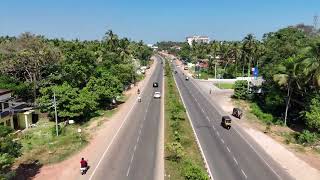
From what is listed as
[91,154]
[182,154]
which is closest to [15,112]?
[91,154]

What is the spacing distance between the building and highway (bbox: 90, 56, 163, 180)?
14871 mm

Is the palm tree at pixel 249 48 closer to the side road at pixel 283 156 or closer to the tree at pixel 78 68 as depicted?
the side road at pixel 283 156

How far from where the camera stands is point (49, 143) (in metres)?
46.9

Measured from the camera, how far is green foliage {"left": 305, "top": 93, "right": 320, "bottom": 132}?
4784cm

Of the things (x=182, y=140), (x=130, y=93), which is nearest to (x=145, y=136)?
(x=182, y=140)

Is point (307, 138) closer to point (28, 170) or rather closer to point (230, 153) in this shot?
point (230, 153)

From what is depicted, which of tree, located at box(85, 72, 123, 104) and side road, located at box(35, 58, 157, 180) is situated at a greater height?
tree, located at box(85, 72, 123, 104)

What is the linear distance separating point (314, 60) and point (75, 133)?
34565 mm

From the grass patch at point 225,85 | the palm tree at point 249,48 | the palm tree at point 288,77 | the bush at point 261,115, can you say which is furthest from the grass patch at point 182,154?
the palm tree at point 249,48

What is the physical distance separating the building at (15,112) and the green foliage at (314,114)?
4032cm

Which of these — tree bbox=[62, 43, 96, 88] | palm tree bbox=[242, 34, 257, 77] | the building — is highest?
palm tree bbox=[242, 34, 257, 77]

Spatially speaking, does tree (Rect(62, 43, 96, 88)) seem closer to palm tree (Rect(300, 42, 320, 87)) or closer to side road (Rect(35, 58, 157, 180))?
side road (Rect(35, 58, 157, 180))

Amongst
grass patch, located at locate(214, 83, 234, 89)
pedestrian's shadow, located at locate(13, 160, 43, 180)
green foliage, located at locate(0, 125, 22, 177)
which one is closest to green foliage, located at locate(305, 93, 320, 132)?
pedestrian's shadow, located at locate(13, 160, 43, 180)

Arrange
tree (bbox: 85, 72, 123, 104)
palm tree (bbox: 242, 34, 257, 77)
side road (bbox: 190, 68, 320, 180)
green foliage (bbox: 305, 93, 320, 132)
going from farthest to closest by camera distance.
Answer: palm tree (bbox: 242, 34, 257, 77), tree (bbox: 85, 72, 123, 104), green foliage (bbox: 305, 93, 320, 132), side road (bbox: 190, 68, 320, 180)
